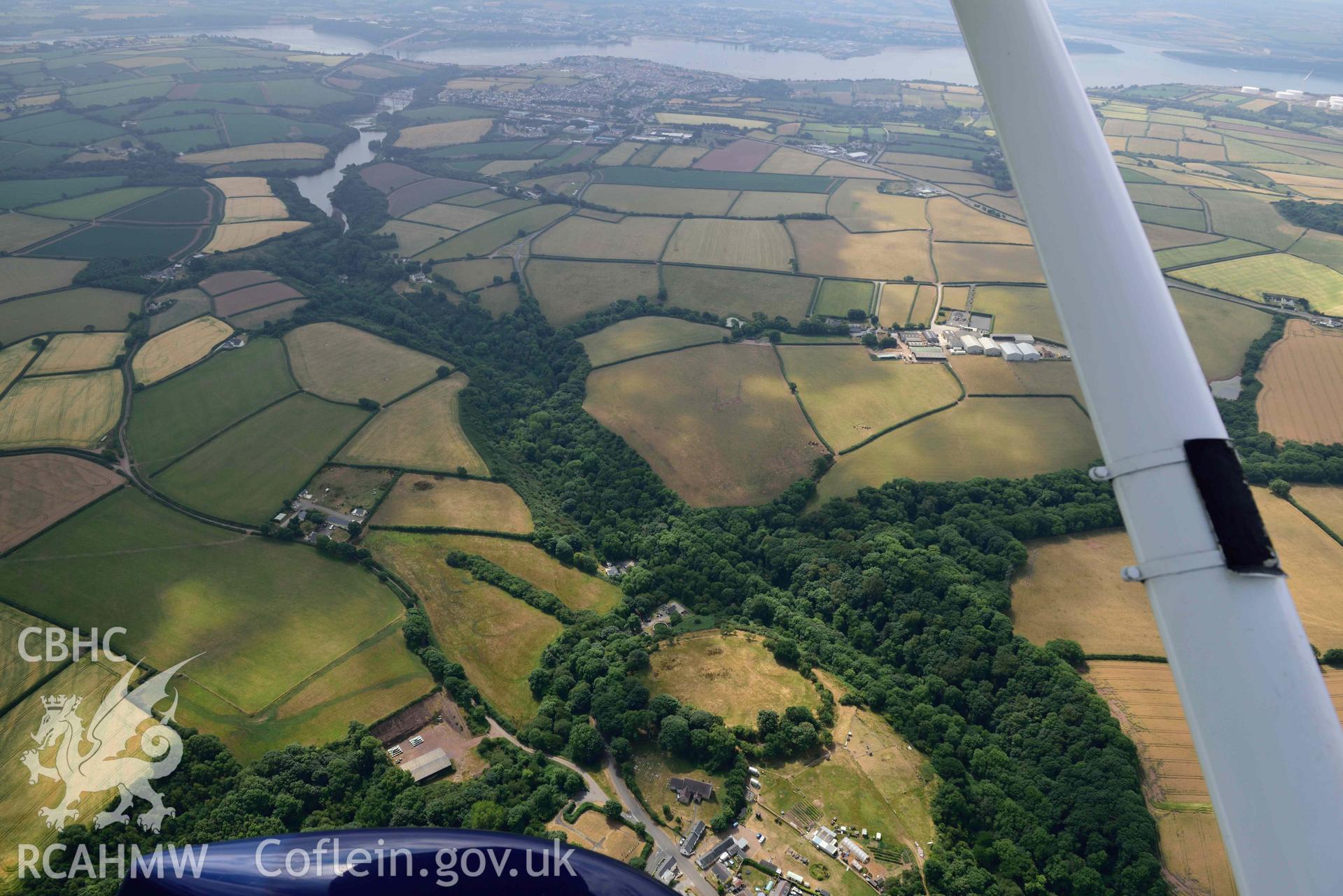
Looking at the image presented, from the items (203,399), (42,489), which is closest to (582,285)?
(203,399)

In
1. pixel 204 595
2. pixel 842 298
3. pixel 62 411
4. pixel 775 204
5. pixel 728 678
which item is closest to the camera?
pixel 728 678

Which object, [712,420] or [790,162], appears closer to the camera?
[712,420]

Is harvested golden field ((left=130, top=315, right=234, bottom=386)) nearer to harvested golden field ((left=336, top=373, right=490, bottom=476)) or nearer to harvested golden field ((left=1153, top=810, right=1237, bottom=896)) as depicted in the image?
harvested golden field ((left=336, top=373, right=490, bottom=476))

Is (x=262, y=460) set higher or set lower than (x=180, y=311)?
lower

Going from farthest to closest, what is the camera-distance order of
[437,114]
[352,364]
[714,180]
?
[437,114]
[714,180]
[352,364]

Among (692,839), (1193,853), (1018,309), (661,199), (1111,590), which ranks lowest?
(692,839)

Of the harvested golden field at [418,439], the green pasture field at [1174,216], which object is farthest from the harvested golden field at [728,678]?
the green pasture field at [1174,216]

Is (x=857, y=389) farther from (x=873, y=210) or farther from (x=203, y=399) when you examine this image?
(x=203, y=399)
